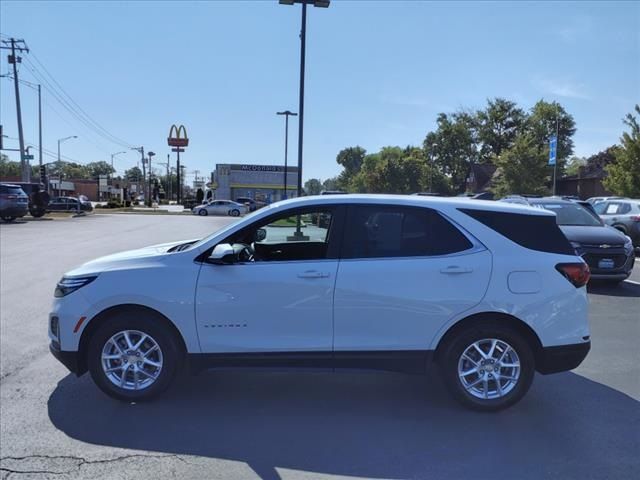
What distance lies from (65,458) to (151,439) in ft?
1.82

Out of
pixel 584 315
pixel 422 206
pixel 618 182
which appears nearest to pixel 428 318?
pixel 422 206

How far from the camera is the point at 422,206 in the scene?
4309 millimetres

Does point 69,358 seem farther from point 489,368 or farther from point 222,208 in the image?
point 222,208

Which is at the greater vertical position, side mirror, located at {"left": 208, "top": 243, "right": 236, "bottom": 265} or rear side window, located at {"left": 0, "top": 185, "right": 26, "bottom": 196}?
rear side window, located at {"left": 0, "top": 185, "right": 26, "bottom": 196}

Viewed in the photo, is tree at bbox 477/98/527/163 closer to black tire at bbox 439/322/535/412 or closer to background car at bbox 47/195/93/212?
background car at bbox 47/195/93/212

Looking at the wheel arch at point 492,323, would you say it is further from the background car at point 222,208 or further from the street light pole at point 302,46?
the background car at point 222,208

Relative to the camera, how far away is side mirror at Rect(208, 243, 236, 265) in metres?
4.08

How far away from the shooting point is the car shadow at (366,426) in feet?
11.1

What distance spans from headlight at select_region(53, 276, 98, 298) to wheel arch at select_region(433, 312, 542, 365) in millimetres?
2892

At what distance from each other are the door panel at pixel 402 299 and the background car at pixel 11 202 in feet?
92.1

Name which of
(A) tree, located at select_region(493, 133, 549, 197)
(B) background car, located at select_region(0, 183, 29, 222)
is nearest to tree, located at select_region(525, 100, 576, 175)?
(A) tree, located at select_region(493, 133, 549, 197)

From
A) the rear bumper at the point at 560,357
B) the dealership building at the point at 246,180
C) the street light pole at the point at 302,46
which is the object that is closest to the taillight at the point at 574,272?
the rear bumper at the point at 560,357

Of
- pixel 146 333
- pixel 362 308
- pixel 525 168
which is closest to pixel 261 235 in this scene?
pixel 146 333

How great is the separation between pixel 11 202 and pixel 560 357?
2912cm
